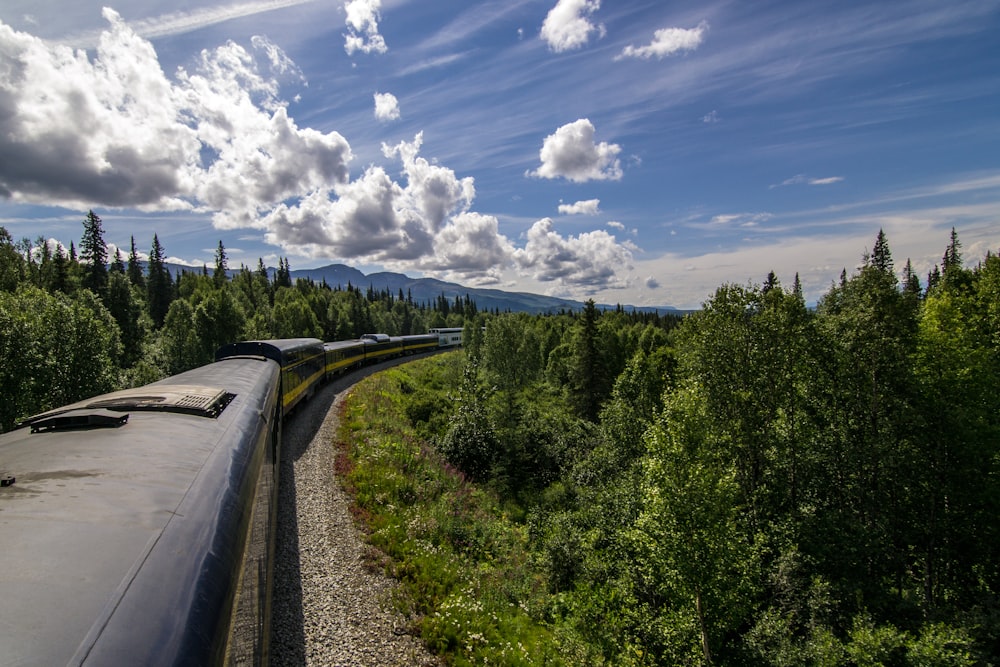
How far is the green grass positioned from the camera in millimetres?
10117

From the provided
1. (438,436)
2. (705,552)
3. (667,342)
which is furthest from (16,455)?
(667,342)

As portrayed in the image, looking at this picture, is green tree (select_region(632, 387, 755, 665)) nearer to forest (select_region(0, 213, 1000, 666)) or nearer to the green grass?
forest (select_region(0, 213, 1000, 666))

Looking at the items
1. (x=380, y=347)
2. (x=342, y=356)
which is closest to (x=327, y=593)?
(x=342, y=356)

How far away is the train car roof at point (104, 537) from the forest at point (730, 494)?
6.89 metres

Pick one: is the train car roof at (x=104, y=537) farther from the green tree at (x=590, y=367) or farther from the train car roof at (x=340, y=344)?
the green tree at (x=590, y=367)

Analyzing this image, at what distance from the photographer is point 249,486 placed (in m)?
6.57

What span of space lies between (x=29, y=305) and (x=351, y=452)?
38168 mm

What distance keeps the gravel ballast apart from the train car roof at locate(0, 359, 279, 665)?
184 inches

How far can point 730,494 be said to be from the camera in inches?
568

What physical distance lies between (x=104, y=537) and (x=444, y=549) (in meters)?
11.2

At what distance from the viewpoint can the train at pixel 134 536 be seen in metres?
2.75

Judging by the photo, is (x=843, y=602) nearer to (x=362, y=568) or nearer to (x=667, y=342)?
(x=362, y=568)

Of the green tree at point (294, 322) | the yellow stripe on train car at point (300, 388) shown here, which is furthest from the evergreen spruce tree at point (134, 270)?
the yellow stripe on train car at point (300, 388)

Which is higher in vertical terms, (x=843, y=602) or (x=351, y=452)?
(x=351, y=452)
